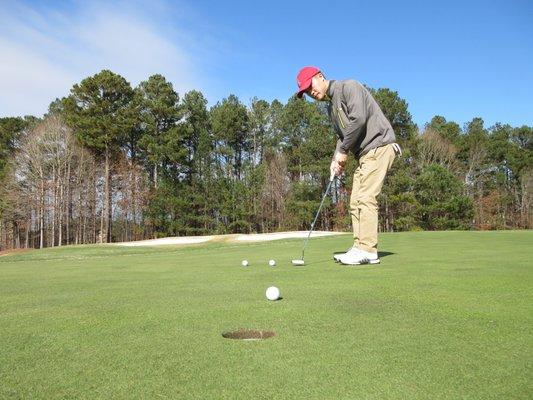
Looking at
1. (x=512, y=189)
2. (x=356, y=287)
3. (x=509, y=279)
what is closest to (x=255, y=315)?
(x=356, y=287)

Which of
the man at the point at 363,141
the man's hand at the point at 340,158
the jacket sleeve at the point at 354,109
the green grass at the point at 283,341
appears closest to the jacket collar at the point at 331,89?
the man at the point at 363,141

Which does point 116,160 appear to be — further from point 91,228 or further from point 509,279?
point 509,279

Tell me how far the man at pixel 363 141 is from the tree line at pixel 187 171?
37.2m

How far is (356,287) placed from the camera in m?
3.91

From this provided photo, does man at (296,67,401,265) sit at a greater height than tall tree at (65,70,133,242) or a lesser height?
lesser

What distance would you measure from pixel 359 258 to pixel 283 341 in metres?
3.48

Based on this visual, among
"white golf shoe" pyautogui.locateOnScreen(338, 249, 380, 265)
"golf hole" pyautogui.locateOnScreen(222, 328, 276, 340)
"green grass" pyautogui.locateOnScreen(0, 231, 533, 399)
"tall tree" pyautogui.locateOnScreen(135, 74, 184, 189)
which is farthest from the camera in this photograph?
"tall tree" pyautogui.locateOnScreen(135, 74, 184, 189)

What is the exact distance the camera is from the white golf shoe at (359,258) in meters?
5.70

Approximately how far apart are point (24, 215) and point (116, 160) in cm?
1008

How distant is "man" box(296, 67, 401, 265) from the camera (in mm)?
5848

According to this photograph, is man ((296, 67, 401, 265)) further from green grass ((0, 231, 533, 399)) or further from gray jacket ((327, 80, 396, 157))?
green grass ((0, 231, 533, 399))

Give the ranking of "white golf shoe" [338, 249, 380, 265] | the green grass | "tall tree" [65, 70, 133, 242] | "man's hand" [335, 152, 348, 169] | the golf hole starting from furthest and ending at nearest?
"tall tree" [65, 70, 133, 242]
"man's hand" [335, 152, 348, 169]
"white golf shoe" [338, 249, 380, 265]
the golf hole
the green grass

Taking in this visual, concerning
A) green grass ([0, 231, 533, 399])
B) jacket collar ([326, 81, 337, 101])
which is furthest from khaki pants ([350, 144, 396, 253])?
green grass ([0, 231, 533, 399])

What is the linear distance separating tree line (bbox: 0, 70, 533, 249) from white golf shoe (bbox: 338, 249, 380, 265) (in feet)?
123
